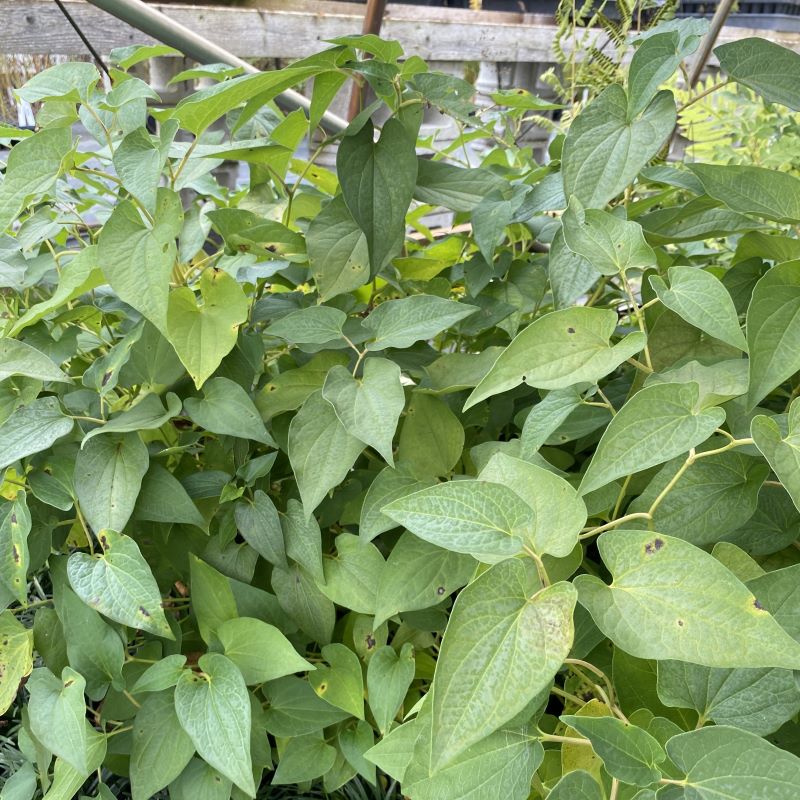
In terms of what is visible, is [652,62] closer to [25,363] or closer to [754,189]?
[754,189]

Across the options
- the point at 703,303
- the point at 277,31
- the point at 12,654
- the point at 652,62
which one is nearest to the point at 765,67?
the point at 652,62

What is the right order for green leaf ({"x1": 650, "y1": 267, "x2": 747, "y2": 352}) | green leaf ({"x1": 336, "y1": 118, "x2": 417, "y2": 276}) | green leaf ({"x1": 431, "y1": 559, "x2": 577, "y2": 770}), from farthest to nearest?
green leaf ({"x1": 336, "y1": 118, "x2": 417, "y2": 276}), green leaf ({"x1": 650, "y1": 267, "x2": 747, "y2": 352}), green leaf ({"x1": 431, "y1": 559, "x2": 577, "y2": 770})

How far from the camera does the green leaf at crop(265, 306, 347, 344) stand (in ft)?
1.54

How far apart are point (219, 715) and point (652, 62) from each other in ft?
1.47

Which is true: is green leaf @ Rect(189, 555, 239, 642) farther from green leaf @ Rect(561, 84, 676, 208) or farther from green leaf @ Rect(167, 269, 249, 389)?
green leaf @ Rect(561, 84, 676, 208)

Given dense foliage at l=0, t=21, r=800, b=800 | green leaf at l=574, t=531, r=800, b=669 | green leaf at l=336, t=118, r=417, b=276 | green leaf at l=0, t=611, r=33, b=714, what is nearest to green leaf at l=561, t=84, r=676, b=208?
dense foliage at l=0, t=21, r=800, b=800

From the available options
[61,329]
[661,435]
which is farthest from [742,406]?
[61,329]

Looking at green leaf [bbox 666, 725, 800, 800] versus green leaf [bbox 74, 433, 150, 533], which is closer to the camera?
green leaf [bbox 666, 725, 800, 800]

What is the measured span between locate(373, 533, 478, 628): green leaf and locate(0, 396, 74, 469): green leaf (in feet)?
0.70

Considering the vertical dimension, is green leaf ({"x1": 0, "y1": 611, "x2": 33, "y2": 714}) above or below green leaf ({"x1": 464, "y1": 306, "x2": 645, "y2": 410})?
below

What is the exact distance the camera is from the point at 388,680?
480 mm

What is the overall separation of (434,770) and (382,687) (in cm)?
21

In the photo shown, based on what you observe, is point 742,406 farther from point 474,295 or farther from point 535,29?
point 535,29

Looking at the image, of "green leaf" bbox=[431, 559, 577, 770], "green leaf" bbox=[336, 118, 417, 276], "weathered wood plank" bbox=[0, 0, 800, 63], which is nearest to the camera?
"green leaf" bbox=[431, 559, 577, 770]
